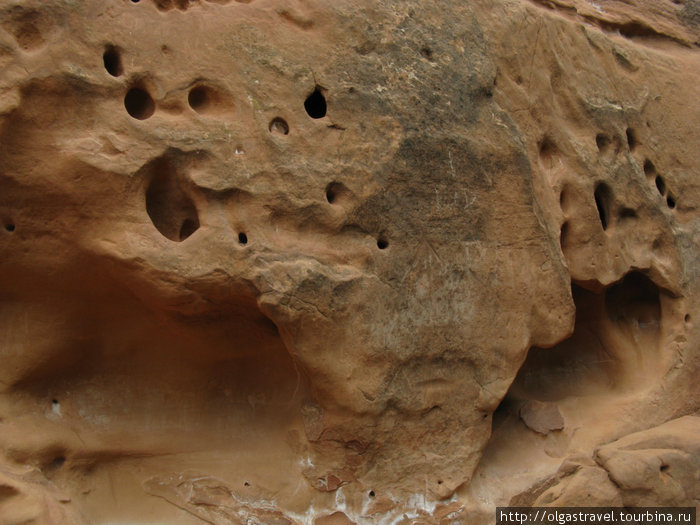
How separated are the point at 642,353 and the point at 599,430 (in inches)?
25.9

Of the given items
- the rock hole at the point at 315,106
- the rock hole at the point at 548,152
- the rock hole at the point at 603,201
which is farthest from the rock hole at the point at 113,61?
the rock hole at the point at 603,201

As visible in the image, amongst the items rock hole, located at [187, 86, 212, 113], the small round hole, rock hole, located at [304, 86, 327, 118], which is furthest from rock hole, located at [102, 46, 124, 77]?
the small round hole

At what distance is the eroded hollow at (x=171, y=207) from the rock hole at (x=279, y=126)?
50cm

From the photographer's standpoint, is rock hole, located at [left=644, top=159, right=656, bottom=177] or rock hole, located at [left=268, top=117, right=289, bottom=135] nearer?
rock hole, located at [left=268, top=117, right=289, bottom=135]

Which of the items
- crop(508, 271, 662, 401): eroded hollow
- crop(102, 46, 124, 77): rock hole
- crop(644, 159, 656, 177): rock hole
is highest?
crop(102, 46, 124, 77): rock hole

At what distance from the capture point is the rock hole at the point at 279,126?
3301 mm

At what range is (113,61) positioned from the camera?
10.3ft

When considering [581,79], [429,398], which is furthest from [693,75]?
[429,398]

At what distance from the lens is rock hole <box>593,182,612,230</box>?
169 inches

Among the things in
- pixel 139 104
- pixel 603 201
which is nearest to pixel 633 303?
pixel 603 201

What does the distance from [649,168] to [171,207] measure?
3102 millimetres

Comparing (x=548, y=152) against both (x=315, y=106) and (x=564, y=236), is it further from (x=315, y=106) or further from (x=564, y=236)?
(x=315, y=106)

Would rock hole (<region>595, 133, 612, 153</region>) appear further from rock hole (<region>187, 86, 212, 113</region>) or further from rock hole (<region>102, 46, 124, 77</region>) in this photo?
rock hole (<region>102, 46, 124, 77</region>)

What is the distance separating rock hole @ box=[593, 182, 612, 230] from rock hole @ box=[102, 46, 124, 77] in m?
2.79
